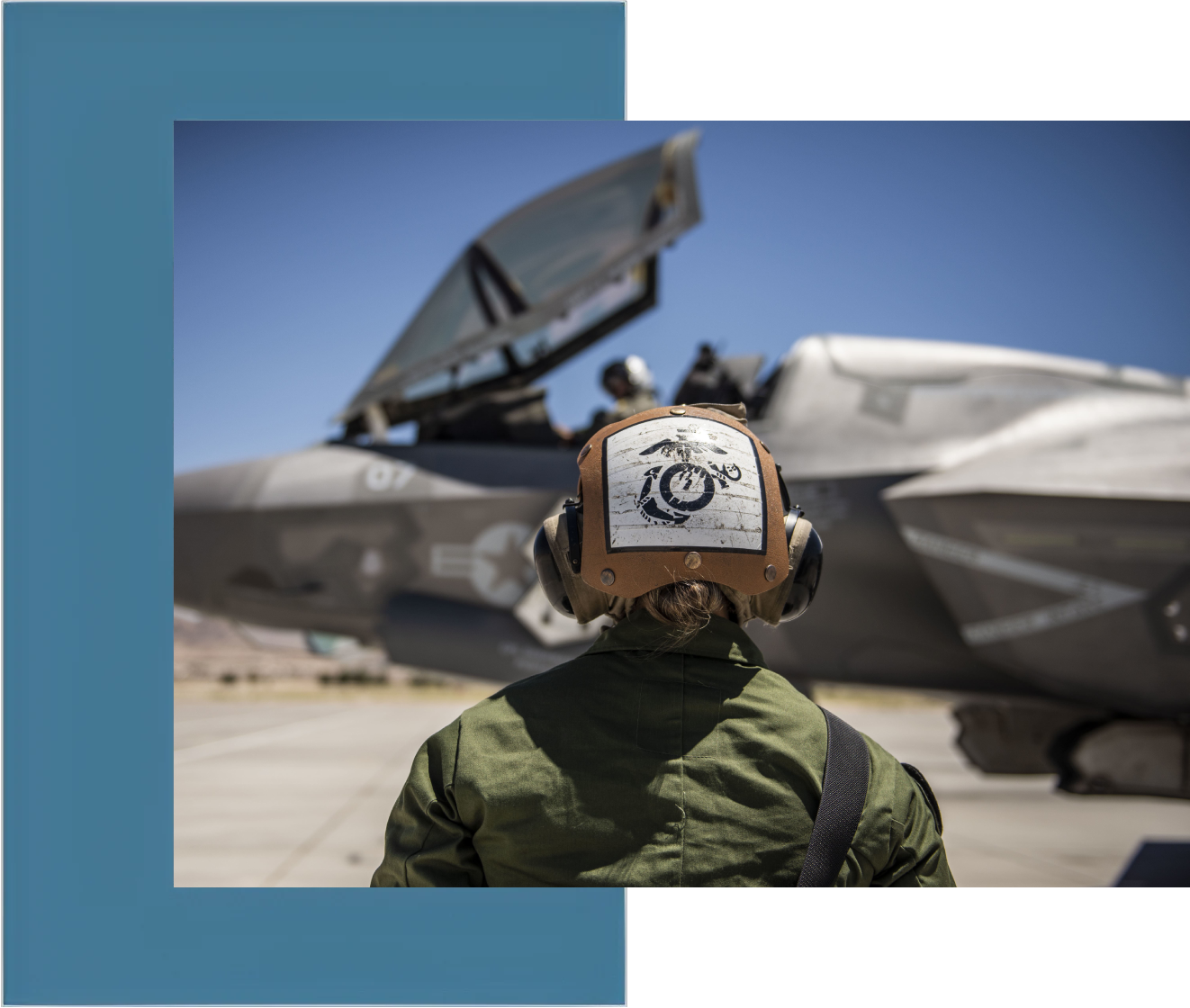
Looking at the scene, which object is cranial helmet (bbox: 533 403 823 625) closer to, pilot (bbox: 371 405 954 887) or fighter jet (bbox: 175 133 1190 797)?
pilot (bbox: 371 405 954 887)

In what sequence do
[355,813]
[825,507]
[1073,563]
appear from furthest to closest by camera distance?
→ [355,813] < [825,507] < [1073,563]

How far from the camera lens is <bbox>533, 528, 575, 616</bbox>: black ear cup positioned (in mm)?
1487

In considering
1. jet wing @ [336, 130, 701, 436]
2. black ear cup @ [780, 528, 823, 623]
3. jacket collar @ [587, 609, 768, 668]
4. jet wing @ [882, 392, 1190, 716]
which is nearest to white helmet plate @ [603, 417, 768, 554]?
jacket collar @ [587, 609, 768, 668]

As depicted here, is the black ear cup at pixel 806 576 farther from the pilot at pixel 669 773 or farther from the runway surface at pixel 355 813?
the runway surface at pixel 355 813

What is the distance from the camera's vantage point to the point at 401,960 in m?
2.40

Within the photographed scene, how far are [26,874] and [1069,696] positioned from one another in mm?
4425

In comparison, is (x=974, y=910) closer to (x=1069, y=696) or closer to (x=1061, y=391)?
(x=1069, y=696)

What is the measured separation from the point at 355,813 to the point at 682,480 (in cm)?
717

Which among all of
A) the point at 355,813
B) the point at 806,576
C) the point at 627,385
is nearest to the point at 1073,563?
the point at 627,385

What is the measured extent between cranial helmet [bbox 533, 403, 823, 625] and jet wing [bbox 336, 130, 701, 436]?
413cm

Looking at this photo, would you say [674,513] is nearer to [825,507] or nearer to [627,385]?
[825,507]

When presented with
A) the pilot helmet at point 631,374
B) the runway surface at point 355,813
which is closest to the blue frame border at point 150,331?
the runway surface at point 355,813

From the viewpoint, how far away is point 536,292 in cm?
554

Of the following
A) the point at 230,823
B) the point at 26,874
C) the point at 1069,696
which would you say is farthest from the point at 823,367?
the point at 230,823
